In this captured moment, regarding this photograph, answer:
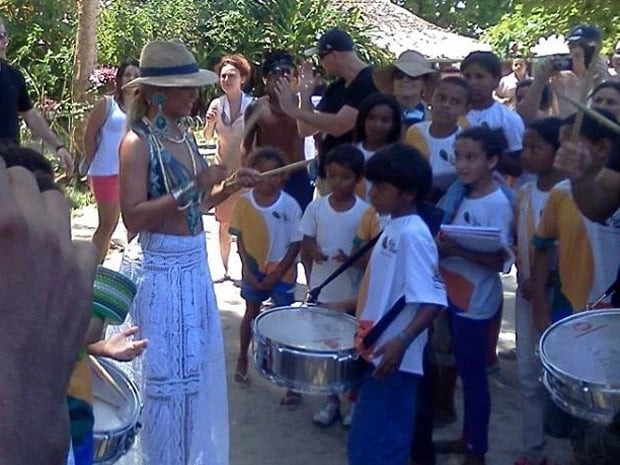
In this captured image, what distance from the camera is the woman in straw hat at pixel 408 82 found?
5.89 meters

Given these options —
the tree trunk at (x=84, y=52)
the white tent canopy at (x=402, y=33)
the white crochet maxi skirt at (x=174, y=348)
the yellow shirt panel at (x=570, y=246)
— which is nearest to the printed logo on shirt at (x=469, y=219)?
the yellow shirt panel at (x=570, y=246)

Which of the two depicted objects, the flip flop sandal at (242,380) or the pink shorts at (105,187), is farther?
the pink shorts at (105,187)

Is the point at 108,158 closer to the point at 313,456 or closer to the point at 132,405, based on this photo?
the point at 313,456

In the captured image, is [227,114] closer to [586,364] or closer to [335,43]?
[335,43]

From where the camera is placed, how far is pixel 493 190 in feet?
14.5

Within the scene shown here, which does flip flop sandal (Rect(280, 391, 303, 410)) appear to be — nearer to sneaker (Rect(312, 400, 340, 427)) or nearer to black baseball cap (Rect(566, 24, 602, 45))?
sneaker (Rect(312, 400, 340, 427))

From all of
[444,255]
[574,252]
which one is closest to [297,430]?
[444,255]

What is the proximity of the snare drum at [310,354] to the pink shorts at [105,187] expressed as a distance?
3547 mm

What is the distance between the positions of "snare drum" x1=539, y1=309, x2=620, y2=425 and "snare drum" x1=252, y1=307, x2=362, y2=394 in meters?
0.79

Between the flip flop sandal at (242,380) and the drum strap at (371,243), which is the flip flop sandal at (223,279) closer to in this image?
the flip flop sandal at (242,380)

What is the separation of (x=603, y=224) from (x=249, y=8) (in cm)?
1636

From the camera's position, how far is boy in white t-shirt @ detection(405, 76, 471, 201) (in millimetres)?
4910

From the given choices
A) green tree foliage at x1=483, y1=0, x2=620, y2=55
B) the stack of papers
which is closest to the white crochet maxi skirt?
the stack of papers

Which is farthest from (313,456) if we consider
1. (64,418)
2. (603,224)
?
(64,418)
